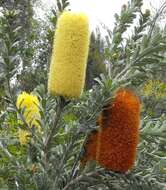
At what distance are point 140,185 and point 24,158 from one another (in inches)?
18.9

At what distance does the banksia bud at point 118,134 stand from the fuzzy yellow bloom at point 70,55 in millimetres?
150

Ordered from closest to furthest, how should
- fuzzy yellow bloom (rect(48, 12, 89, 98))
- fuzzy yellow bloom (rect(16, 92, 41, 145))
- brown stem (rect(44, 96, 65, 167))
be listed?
fuzzy yellow bloom (rect(48, 12, 89, 98)) → brown stem (rect(44, 96, 65, 167)) → fuzzy yellow bloom (rect(16, 92, 41, 145))

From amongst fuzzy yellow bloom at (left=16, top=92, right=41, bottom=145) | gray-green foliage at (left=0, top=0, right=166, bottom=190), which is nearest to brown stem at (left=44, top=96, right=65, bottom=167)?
gray-green foliage at (left=0, top=0, right=166, bottom=190)

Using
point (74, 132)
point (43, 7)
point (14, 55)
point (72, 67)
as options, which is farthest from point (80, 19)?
point (43, 7)

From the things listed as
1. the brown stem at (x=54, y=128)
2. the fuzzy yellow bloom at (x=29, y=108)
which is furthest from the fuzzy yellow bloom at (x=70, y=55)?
the fuzzy yellow bloom at (x=29, y=108)

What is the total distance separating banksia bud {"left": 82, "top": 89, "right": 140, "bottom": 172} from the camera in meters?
2.05

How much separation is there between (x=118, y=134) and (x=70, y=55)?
0.33 meters

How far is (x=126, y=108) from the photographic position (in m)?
2.07

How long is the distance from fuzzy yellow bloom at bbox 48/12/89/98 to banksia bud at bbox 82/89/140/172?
150 mm

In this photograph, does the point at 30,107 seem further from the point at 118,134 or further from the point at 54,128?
the point at 118,134

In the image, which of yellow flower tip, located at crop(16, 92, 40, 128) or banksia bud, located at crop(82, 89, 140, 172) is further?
yellow flower tip, located at crop(16, 92, 40, 128)

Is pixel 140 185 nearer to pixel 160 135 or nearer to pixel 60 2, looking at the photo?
pixel 160 135

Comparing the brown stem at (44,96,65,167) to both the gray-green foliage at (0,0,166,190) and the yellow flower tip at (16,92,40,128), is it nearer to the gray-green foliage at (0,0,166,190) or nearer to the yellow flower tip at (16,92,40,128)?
the gray-green foliage at (0,0,166,190)

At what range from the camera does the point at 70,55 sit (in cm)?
200
